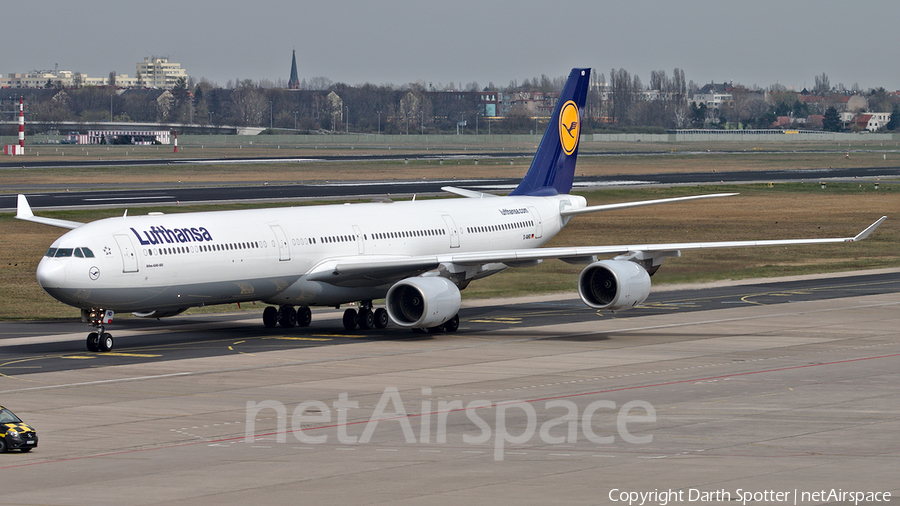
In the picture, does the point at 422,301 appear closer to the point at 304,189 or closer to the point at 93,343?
the point at 93,343

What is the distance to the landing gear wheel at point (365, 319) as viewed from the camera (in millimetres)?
42625

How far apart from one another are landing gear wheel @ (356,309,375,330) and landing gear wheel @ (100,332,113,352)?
29.9ft

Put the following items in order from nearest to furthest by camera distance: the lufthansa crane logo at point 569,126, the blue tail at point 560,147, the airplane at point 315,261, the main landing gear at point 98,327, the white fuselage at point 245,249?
the white fuselage at point 245,249, the airplane at point 315,261, the main landing gear at point 98,327, the blue tail at point 560,147, the lufthansa crane logo at point 569,126

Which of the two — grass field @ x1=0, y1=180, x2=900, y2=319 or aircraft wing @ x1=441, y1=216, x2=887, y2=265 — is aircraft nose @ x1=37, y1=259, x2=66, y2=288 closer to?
grass field @ x1=0, y1=180, x2=900, y2=319

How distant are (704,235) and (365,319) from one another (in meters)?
36.2

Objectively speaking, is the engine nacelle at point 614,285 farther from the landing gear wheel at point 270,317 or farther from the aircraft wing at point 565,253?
the landing gear wheel at point 270,317

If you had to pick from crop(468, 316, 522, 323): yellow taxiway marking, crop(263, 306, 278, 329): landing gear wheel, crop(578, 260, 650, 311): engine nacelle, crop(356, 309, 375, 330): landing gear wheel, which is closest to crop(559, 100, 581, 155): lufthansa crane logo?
crop(468, 316, 522, 323): yellow taxiway marking

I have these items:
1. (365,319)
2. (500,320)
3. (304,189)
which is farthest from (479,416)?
(304,189)

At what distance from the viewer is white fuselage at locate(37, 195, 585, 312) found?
3541 cm

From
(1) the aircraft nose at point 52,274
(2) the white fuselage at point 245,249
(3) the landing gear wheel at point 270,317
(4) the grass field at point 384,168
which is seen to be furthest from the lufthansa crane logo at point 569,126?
(4) the grass field at point 384,168

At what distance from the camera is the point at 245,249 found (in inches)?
1515

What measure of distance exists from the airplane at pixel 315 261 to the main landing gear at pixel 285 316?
36 millimetres

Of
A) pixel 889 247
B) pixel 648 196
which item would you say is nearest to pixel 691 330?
pixel 889 247

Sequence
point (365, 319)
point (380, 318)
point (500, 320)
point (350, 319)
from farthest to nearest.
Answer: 1. point (500, 320)
2. point (380, 318)
3. point (365, 319)
4. point (350, 319)
